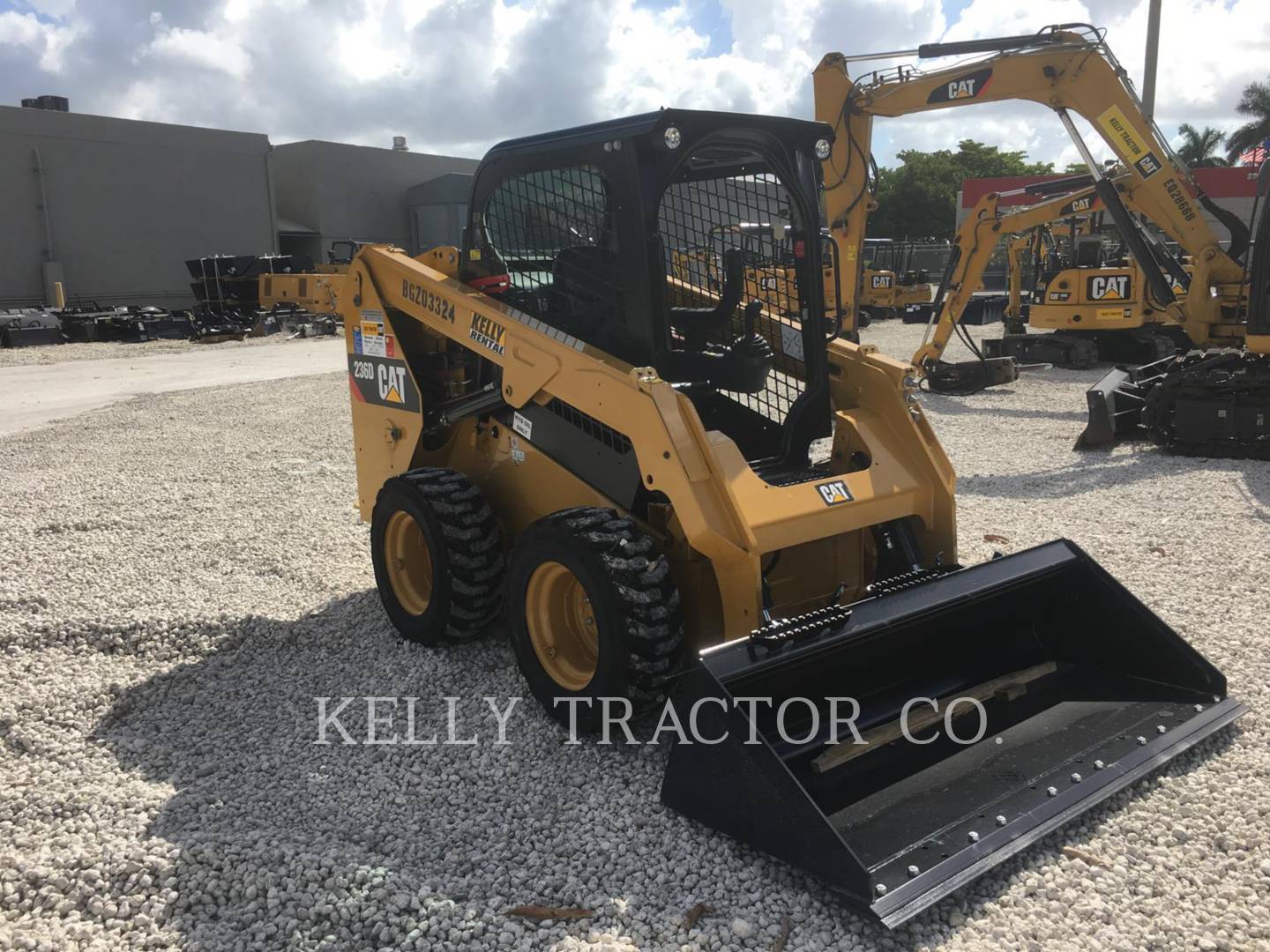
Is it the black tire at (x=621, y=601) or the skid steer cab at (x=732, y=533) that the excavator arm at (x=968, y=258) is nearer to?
the skid steer cab at (x=732, y=533)

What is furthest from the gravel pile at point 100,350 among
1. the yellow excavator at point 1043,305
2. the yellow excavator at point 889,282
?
the yellow excavator at point 1043,305

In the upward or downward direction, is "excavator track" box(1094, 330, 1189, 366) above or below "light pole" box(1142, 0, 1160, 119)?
below

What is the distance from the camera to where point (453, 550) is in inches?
169

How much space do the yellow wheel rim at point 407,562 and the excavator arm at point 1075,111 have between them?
7069 mm

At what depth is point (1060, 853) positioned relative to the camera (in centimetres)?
296

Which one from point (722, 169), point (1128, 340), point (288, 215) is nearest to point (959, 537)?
point (722, 169)

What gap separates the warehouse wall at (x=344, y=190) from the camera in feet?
125

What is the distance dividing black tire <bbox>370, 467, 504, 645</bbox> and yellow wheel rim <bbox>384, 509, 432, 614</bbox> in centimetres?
10

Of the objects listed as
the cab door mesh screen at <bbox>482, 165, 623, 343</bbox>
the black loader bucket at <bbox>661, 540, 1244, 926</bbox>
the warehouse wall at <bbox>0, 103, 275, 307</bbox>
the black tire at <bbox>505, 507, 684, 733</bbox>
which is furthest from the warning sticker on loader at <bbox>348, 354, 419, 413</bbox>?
the warehouse wall at <bbox>0, 103, 275, 307</bbox>

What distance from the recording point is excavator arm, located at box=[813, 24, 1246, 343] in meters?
9.90

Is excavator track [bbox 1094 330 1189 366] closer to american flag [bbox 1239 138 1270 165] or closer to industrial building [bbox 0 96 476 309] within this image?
american flag [bbox 1239 138 1270 165]

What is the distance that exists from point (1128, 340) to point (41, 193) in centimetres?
2962

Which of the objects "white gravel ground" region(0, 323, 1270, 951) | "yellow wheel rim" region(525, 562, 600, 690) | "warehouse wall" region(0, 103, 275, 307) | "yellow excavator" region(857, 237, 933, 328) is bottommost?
"white gravel ground" region(0, 323, 1270, 951)

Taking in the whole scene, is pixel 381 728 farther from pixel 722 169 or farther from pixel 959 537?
pixel 959 537
